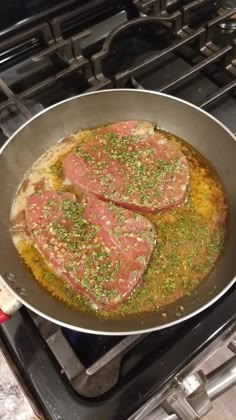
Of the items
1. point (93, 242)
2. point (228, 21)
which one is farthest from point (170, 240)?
point (228, 21)

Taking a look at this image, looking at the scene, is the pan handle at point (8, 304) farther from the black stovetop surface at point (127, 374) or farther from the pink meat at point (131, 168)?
the pink meat at point (131, 168)

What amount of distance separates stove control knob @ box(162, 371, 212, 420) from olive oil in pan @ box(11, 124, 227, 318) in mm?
291

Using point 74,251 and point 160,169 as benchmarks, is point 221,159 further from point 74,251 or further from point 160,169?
point 74,251

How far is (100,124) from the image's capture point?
4.32 ft

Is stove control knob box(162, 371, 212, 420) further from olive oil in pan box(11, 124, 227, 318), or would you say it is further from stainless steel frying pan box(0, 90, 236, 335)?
olive oil in pan box(11, 124, 227, 318)

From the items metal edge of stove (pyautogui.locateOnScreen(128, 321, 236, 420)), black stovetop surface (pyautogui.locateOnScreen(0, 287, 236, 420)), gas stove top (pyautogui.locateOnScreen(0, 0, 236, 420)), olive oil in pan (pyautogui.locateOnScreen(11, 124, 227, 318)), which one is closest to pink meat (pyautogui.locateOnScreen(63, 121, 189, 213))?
olive oil in pan (pyautogui.locateOnScreen(11, 124, 227, 318))

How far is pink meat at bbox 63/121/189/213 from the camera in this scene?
1.17m

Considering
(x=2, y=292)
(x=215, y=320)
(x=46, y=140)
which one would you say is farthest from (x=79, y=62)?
(x=215, y=320)

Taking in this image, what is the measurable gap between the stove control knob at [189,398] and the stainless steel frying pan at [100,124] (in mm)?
191

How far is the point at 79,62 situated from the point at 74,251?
1.94ft

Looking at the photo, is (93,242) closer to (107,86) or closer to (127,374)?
(127,374)

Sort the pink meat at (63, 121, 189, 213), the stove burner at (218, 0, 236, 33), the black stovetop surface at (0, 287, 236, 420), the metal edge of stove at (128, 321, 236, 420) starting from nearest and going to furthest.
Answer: the metal edge of stove at (128, 321, 236, 420) → the black stovetop surface at (0, 287, 236, 420) → the pink meat at (63, 121, 189, 213) → the stove burner at (218, 0, 236, 33)

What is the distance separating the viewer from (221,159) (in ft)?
3.98

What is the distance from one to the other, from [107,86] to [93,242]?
1.61ft
